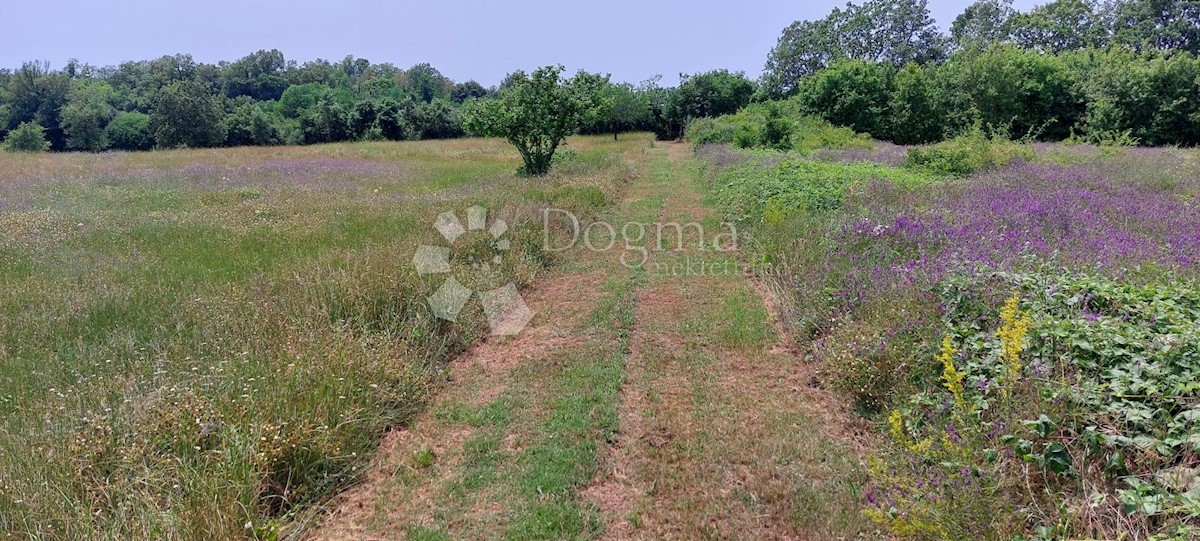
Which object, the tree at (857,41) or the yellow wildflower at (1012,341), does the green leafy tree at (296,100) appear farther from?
the yellow wildflower at (1012,341)

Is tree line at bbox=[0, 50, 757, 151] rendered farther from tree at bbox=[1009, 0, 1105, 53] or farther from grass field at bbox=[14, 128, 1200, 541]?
grass field at bbox=[14, 128, 1200, 541]

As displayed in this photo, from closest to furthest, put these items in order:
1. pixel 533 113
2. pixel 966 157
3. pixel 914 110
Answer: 1. pixel 966 157
2. pixel 533 113
3. pixel 914 110

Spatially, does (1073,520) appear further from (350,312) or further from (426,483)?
(350,312)

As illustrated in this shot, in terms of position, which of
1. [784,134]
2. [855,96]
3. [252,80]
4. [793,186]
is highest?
[252,80]

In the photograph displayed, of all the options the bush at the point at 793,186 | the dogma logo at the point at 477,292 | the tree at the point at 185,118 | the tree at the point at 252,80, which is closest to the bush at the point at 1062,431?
the dogma logo at the point at 477,292

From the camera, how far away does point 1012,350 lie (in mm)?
2777

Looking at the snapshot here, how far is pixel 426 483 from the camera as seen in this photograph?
338 centimetres

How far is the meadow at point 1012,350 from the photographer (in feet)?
7.50

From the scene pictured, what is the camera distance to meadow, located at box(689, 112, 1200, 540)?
2285 mm

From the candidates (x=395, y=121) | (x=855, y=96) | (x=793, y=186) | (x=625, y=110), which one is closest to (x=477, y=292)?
(x=793, y=186)

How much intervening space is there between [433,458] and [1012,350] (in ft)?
11.5

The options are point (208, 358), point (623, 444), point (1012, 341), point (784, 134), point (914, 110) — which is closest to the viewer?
point (1012, 341)

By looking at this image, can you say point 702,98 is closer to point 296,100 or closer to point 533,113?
point 533,113

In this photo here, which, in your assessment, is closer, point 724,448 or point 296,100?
point 724,448
